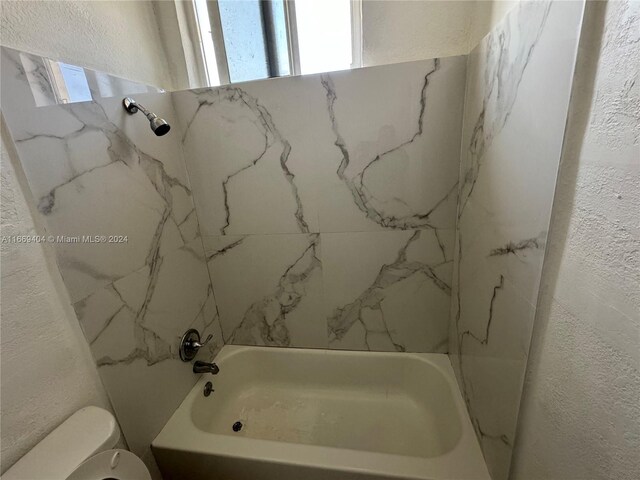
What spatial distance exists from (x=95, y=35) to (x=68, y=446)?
1289 mm

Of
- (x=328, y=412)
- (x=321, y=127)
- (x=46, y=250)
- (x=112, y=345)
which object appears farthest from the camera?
(x=328, y=412)

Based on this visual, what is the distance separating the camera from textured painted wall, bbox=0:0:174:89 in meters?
0.77

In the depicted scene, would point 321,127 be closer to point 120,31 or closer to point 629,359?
point 120,31

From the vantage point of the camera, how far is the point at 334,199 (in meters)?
1.35

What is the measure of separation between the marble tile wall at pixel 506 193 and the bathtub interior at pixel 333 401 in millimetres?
283

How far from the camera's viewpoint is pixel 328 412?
1513 millimetres

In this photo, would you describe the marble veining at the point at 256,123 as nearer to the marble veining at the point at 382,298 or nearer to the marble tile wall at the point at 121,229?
the marble tile wall at the point at 121,229

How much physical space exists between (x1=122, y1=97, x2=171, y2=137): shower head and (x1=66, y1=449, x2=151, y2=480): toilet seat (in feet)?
3.13

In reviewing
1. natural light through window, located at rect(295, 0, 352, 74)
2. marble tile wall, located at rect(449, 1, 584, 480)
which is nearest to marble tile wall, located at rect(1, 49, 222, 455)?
natural light through window, located at rect(295, 0, 352, 74)

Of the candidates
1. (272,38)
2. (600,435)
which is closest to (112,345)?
(600,435)

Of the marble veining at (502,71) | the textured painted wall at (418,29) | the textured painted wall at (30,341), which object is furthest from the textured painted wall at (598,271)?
the textured painted wall at (30,341)

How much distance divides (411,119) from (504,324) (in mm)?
862

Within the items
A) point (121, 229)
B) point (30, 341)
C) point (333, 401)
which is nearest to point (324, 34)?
point (121, 229)

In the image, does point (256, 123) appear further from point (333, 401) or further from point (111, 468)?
point (333, 401)
